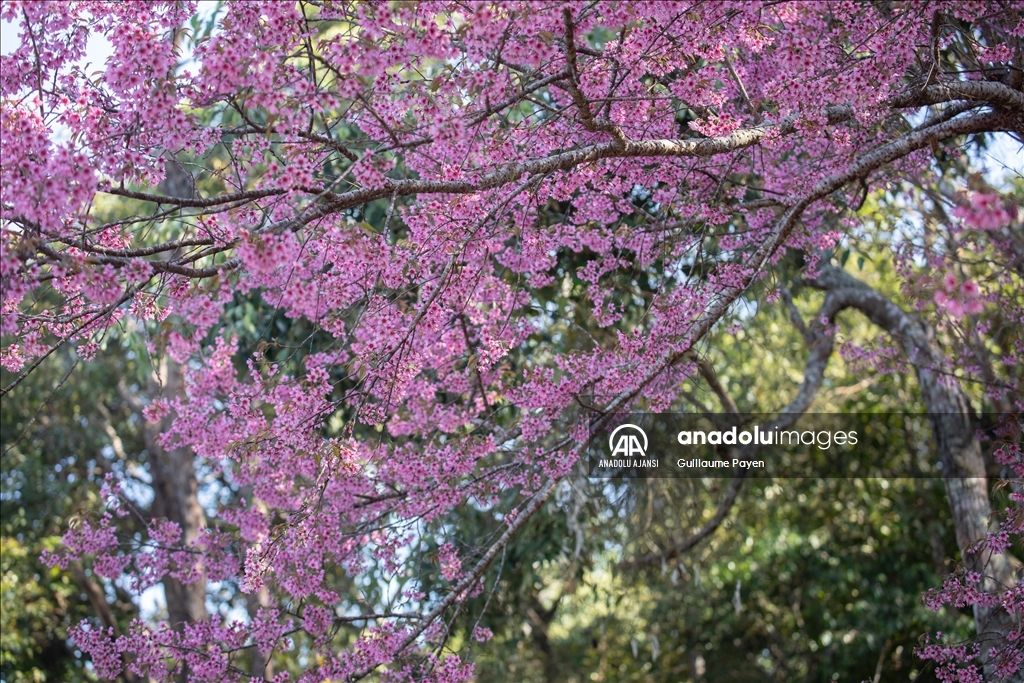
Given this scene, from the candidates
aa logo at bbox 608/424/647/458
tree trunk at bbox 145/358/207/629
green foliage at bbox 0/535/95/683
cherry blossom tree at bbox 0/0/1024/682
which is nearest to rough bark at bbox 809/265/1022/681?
cherry blossom tree at bbox 0/0/1024/682

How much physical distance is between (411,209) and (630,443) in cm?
290

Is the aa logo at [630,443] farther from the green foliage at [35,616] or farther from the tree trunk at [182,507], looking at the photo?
the green foliage at [35,616]

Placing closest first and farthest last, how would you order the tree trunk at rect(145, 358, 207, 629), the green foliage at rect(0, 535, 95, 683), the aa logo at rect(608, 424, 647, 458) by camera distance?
the aa logo at rect(608, 424, 647, 458) → the green foliage at rect(0, 535, 95, 683) → the tree trunk at rect(145, 358, 207, 629)

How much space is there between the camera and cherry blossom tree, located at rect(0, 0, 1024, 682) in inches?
104

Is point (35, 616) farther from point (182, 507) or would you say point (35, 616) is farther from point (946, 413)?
point (946, 413)

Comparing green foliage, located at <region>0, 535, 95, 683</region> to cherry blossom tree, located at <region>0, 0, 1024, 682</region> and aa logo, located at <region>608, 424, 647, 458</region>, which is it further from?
aa logo, located at <region>608, 424, 647, 458</region>

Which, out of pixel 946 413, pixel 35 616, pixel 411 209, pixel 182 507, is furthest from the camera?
pixel 35 616

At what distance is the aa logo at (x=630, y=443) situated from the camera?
5633 millimetres

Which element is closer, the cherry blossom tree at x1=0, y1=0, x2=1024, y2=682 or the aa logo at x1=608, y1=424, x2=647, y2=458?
the cherry blossom tree at x1=0, y1=0, x2=1024, y2=682

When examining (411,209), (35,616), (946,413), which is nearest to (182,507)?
(35,616)

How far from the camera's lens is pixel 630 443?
582cm

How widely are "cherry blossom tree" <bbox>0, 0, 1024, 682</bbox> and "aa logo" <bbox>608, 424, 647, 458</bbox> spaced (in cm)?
108

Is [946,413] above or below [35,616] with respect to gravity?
above

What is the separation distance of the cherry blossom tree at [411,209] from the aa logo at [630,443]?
1084mm
